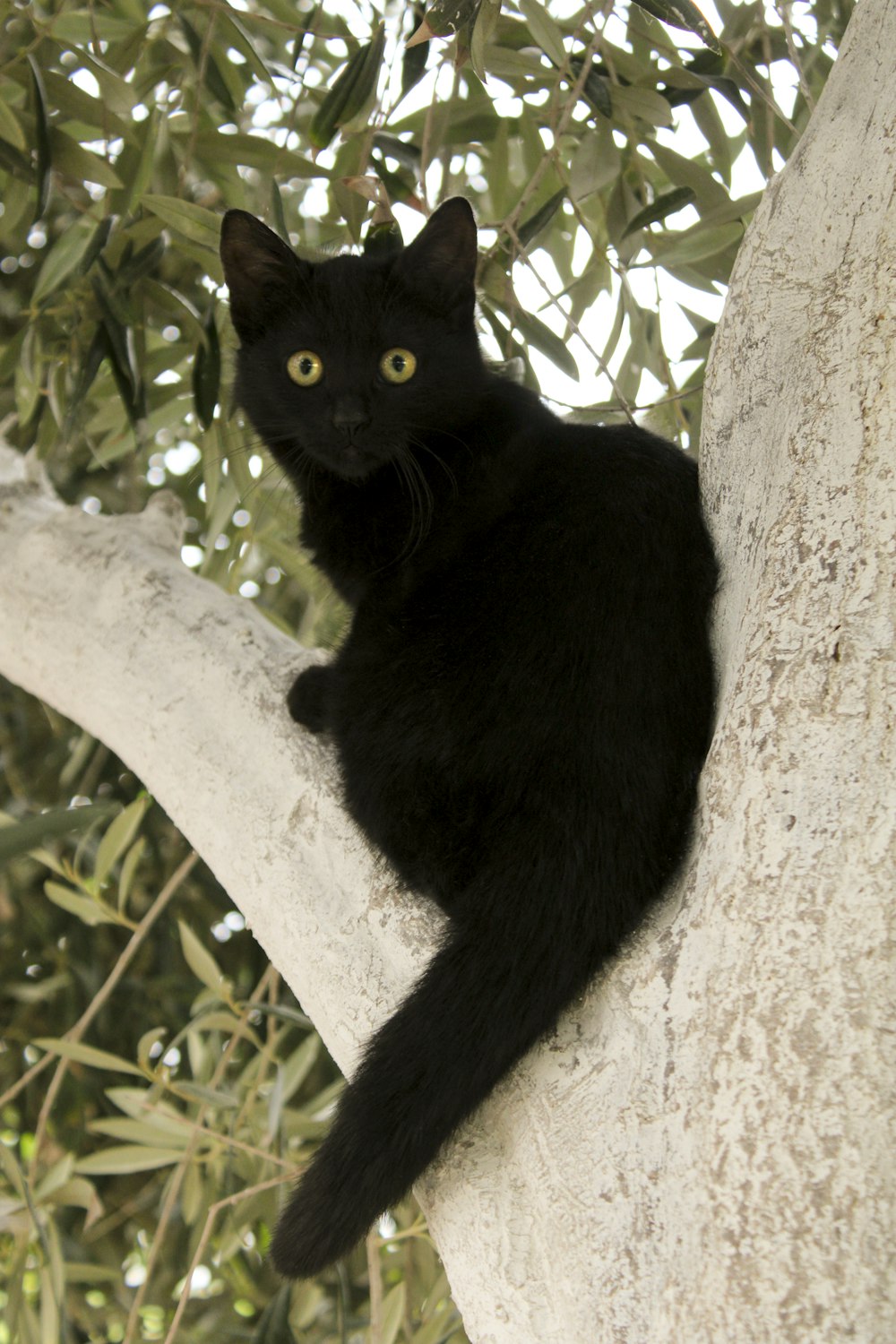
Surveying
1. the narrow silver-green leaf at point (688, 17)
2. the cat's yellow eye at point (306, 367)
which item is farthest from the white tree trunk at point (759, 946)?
the cat's yellow eye at point (306, 367)

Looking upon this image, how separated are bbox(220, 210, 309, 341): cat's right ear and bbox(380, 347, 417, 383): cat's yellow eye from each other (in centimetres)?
16

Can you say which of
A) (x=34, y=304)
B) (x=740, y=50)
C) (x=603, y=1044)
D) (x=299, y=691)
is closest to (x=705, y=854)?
(x=603, y=1044)

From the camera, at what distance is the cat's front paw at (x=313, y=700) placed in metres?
1.35

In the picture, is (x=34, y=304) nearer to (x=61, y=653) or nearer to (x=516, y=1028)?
(x=61, y=653)

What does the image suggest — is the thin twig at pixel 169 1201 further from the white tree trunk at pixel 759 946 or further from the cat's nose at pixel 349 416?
the cat's nose at pixel 349 416

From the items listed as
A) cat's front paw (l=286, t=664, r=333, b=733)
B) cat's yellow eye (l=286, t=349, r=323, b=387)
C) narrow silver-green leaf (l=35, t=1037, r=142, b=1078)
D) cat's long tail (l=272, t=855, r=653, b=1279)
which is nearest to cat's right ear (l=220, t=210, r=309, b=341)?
cat's yellow eye (l=286, t=349, r=323, b=387)

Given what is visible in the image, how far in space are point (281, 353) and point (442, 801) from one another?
0.64 metres

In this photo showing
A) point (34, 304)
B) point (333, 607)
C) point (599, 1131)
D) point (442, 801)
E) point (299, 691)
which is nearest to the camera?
point (599, 1131)

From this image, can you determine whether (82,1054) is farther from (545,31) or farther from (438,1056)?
(545,31)

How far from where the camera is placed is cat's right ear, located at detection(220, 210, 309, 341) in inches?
56.7

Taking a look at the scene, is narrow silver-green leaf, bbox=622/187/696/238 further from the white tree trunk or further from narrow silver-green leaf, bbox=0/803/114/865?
narrow silver-green leaf, bbox=0/803/114/865

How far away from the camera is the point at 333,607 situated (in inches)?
69.8

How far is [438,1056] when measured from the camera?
944 mm

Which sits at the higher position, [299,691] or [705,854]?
[299,691]
